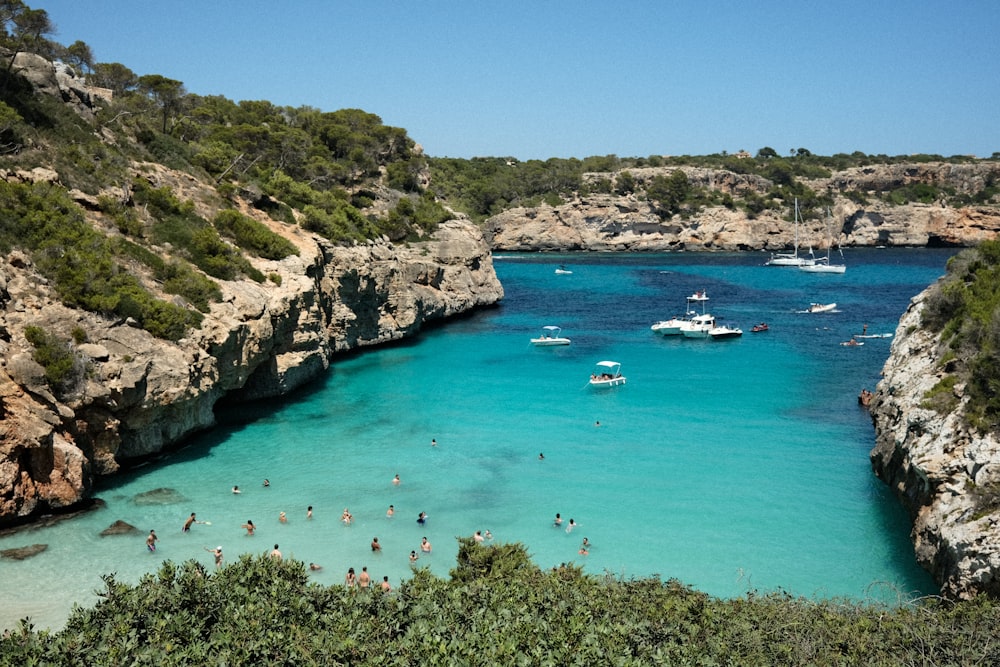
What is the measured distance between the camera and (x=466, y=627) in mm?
10672

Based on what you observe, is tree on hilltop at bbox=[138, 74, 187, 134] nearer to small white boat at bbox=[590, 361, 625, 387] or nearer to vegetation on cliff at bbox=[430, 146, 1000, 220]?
small white boat at bbox=[590, 361, 625, 387]

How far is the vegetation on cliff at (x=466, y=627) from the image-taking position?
9.48 meters

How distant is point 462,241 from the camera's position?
198 ft

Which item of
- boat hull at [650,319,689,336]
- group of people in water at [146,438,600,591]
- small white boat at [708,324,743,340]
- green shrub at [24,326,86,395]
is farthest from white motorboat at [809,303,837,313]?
green shrub at [24,326,86,395]

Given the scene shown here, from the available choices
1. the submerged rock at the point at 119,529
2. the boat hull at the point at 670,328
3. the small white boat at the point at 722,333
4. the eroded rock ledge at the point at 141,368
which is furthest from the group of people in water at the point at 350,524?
the boat hull at the point at 670,328

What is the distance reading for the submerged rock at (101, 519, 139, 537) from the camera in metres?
19.8

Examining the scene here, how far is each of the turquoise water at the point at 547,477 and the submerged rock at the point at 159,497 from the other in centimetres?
36

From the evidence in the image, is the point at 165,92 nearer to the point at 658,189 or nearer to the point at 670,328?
the point at 670,328

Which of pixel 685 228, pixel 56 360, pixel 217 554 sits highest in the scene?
pixel 685 228

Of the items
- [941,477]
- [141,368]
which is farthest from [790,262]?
[141,368]

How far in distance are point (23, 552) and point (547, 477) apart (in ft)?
49.4

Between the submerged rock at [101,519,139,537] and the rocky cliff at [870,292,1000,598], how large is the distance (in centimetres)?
2005

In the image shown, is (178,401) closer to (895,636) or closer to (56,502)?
(56,502)

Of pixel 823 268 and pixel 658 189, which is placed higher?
pixel 658 189
